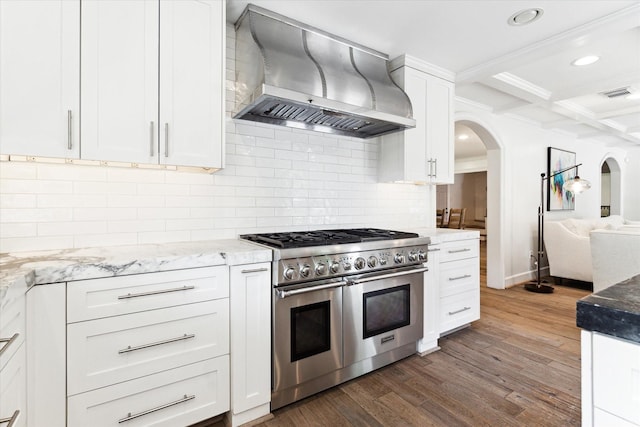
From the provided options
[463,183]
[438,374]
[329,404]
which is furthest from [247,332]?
[463,183]

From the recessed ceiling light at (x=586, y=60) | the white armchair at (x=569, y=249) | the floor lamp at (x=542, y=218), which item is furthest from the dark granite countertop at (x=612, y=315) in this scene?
the white armchair at (x=569, y=249)

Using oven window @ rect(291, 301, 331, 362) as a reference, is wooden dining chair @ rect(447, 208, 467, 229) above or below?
above

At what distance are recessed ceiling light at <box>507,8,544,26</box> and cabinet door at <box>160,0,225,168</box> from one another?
1.98m

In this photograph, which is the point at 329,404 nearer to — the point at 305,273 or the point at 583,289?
the point at 305,273

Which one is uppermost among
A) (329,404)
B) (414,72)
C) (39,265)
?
(414,72)

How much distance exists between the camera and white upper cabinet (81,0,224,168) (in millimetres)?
1590

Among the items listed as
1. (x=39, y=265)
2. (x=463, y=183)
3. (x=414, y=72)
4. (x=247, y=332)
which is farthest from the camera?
(x=463, y=183)

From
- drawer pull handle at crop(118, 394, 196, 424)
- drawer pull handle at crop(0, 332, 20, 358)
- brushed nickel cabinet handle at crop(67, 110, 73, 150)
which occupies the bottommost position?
drawer pull handle at crop(118, 394, 196, 424)

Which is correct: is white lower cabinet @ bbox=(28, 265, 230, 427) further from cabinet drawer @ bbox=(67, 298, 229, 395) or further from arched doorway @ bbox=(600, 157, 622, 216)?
arched doorway @ bbox=(600, 157, 622, 216)

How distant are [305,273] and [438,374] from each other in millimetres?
1280

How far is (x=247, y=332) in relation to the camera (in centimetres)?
173

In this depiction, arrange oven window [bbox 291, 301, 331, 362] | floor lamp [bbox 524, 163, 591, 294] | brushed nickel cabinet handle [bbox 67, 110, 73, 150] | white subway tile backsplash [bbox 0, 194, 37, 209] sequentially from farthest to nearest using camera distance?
floor lamp [bbox 524, 163, 591, 294]
oven window [bbox 291, 301, 331, 362]
white subway tile backsplash [bbox 0, 194, 37, 209]
brushed nickel cabinet handle [bbox 67, 110, 73, 150]

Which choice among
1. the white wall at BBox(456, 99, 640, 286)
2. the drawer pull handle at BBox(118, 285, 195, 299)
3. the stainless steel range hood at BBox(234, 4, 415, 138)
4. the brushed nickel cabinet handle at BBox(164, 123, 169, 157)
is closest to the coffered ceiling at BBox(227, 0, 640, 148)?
the stainless steel range hood at BBox(234, 4, 415, 138)

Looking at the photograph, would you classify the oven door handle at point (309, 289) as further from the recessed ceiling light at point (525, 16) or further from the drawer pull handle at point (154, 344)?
the recessed ceiling light at point (525, 16)
